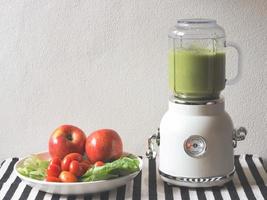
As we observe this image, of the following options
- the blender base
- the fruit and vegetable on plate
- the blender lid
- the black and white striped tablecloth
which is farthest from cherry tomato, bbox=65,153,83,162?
the blender lid

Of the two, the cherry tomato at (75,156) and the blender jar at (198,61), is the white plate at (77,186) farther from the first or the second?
the blender jar at (198,61)

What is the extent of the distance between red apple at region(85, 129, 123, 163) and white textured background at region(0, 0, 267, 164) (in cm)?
20

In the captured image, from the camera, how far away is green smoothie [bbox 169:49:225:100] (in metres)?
1.45

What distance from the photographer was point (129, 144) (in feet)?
5.79

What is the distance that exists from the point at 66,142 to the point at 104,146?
10 centimetres

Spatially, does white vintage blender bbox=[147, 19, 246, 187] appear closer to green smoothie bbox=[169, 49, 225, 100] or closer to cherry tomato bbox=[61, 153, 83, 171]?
green smoothie bbox=[169, 49, 225, 100]

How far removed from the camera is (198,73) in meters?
1.46

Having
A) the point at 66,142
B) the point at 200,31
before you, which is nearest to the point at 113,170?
the point at 66,142

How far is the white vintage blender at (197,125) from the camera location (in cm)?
145

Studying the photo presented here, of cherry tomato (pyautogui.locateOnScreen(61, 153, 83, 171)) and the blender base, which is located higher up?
cherry tomato (pyautogui.locateOnScreen(61, 153, 83, 171))

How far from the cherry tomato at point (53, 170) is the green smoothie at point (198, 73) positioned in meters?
0.35

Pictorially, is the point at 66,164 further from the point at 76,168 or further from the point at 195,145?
the point at 195,145

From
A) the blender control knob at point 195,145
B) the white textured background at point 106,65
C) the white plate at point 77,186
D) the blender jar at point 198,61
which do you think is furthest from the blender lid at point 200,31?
the white plate at point 77,186

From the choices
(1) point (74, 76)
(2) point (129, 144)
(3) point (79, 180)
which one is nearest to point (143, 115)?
(2) point (129, 144)
